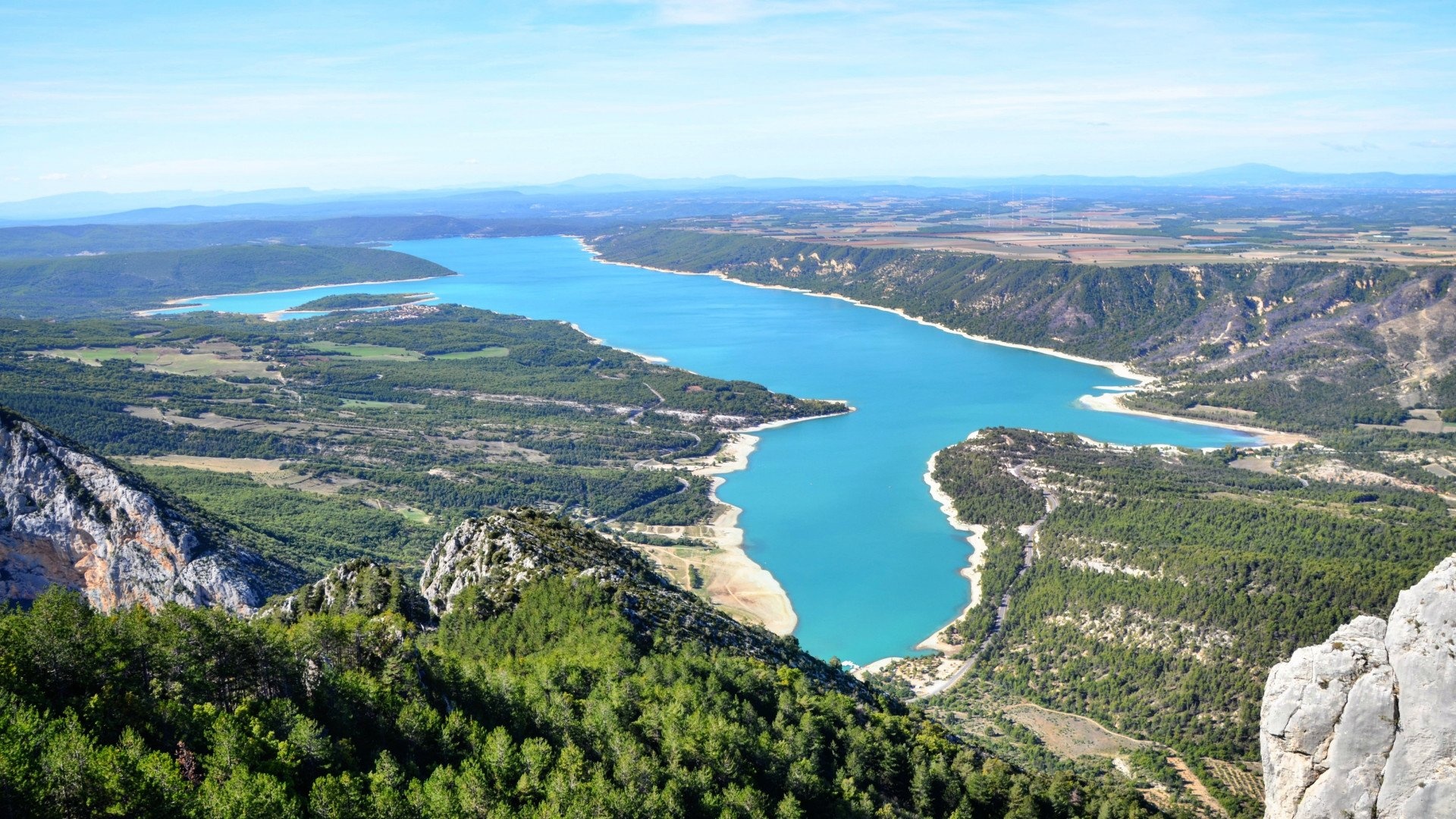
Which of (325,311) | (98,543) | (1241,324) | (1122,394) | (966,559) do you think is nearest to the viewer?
(98,543)

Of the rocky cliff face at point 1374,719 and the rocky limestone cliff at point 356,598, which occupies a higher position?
the rocky cliff face at point 1374,719

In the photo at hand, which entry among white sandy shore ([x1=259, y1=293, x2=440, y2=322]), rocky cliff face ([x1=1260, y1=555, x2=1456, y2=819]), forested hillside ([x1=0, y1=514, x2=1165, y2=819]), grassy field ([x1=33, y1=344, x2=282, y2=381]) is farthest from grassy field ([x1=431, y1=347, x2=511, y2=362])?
rocky cliff face ([x1=1260, y1=555, x2=1456, y2=819])

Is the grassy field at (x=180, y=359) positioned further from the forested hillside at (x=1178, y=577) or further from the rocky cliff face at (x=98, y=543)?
the forested hillside at (x=1178, y=577)

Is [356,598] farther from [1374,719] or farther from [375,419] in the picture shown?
[375,419]

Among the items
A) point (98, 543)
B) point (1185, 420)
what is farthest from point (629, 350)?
point (98, 543)

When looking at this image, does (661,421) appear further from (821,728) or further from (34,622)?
(34,622)

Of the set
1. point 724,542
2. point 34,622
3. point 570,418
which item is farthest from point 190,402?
point 34,622

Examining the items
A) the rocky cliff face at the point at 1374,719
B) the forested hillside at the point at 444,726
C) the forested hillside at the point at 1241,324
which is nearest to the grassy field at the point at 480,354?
the forested hillside at the point at 1241,324
